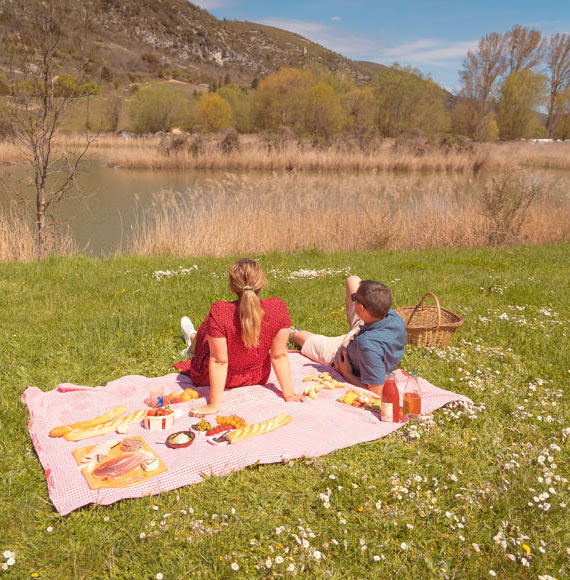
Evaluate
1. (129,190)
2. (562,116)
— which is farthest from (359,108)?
(562,116)

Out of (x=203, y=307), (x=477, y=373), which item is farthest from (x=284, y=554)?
(x=203, y=307)

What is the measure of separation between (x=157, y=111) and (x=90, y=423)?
4508 cm

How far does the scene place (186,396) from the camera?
14.3ft

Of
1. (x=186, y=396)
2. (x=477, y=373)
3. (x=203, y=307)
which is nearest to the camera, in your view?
(x=186, y=396)

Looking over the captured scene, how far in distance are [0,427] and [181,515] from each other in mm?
1775

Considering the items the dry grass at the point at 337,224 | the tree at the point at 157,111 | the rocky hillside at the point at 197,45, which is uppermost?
the rocky hillside at the point at 197,45

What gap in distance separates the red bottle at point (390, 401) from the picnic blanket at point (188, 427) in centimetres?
6

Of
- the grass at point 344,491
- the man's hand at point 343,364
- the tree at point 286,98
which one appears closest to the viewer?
the grass at point 344,491

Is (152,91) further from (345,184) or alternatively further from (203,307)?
(203,307)

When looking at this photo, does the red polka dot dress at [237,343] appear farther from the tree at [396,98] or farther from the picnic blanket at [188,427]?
the tree at [396,98]

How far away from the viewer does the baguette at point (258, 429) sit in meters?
3.69

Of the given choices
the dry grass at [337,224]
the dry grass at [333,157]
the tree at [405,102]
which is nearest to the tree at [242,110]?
the tree at [405,102]

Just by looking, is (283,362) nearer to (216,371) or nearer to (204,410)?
(216,371)

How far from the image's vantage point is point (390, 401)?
13.3 ft
